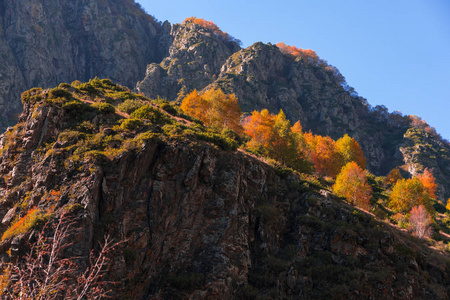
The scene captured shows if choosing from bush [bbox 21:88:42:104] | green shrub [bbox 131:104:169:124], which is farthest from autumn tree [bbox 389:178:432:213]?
bush [bbox 21:88:42:104]

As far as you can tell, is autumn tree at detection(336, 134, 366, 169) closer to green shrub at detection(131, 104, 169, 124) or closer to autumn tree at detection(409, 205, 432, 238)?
autumn tree at detection(409, 205, 432, 238)

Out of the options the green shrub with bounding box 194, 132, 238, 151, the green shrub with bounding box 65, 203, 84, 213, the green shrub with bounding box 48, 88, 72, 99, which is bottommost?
the green shrub with bounding box 65, 203, 84, 213

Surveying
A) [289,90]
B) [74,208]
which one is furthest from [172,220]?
[289,90]

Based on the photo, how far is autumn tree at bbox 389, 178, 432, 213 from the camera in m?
41.4

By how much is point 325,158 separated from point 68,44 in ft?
418

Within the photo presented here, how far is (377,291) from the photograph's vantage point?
20.6 metres

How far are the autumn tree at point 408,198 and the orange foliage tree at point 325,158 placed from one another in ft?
47.8

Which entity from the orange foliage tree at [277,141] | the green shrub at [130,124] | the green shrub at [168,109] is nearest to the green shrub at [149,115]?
the green shrub at [130,124]

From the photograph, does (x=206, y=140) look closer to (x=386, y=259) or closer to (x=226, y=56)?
(x=386, y=259)

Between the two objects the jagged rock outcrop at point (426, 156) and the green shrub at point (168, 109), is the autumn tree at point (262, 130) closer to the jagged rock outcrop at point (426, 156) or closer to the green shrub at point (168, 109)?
the green shrub at point (168, 109)

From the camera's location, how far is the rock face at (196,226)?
1872 cm

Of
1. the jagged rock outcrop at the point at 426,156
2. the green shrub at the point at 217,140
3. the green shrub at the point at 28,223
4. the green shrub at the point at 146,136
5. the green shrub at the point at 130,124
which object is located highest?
the jagged rock outcrop at the point at 426,156

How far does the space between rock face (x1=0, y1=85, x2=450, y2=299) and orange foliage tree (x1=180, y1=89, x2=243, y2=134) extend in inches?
981

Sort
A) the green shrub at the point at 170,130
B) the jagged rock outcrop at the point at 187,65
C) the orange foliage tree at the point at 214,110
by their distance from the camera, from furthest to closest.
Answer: the jagged rock outcrop at the point at 187,65 → the orange foliage tree at the point at 214,110 → the green shrub at the point at 170,130
